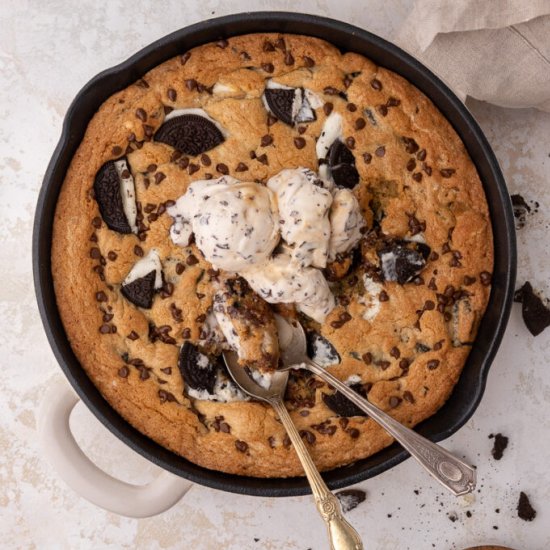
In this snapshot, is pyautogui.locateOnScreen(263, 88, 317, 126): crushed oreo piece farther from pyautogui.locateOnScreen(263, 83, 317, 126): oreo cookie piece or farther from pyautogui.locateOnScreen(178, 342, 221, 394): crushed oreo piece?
pyautogui.locateOnScreen(178, 342, 221, 394): crushed oreo piece

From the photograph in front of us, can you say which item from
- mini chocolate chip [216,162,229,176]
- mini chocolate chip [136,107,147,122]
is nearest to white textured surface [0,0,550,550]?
mini chocolate chip [136,107,147,122]

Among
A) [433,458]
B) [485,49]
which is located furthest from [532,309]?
[485,49]

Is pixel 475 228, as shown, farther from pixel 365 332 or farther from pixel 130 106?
pixel 130 106

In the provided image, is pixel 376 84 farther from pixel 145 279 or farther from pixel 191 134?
pixel 145 279

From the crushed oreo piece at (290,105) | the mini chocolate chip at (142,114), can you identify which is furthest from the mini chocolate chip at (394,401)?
the mini chocolate chip at (142,114)

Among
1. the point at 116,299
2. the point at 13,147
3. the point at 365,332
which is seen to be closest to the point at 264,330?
the point at 365,332

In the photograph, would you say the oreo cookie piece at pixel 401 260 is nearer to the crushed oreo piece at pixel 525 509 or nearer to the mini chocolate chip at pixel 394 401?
the mini chocolate chip at pixel 394 401

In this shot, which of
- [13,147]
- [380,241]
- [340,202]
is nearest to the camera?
[340,202]
